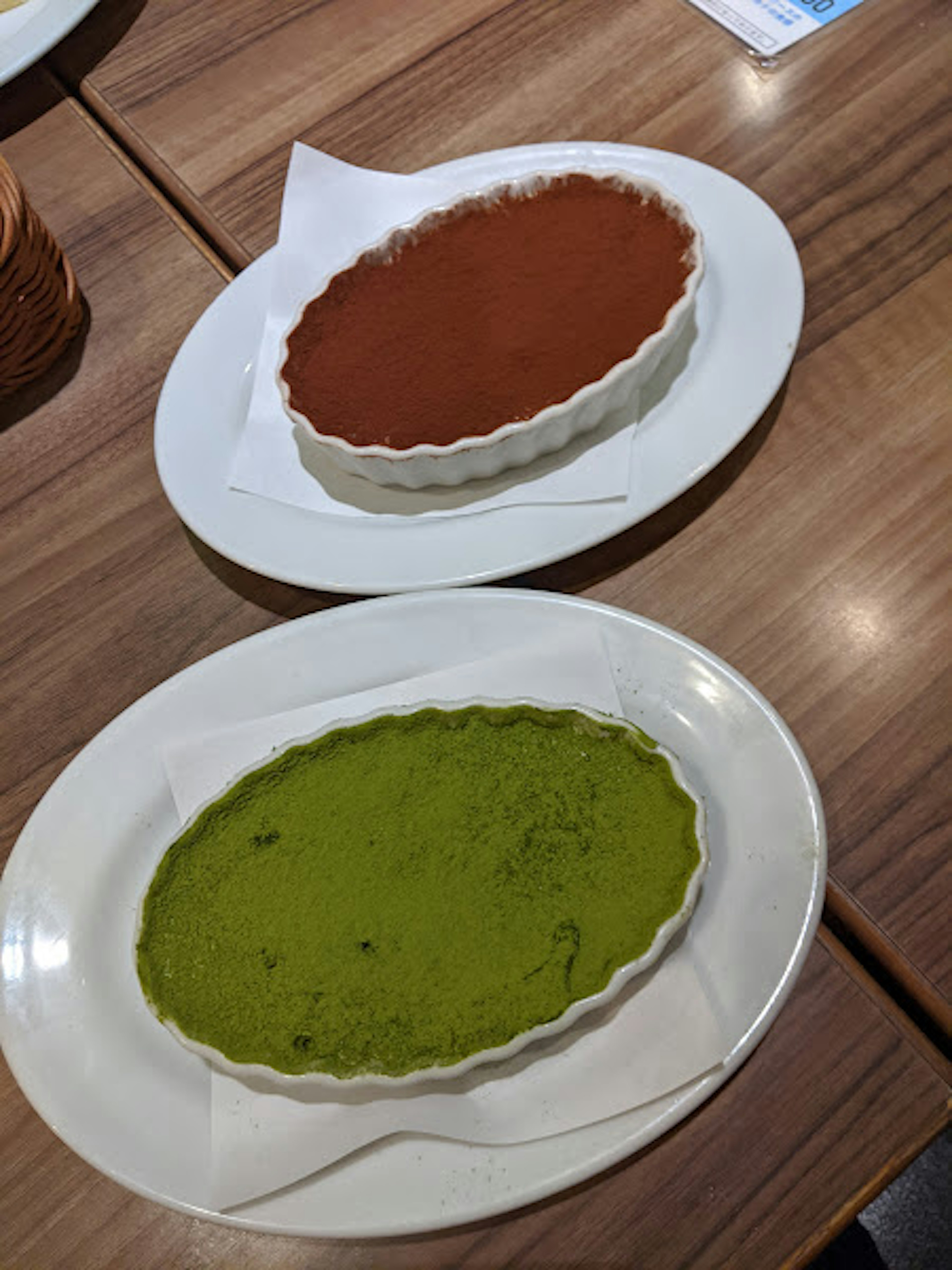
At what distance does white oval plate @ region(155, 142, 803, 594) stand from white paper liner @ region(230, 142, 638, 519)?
0.01 metres

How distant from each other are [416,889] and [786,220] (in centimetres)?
88

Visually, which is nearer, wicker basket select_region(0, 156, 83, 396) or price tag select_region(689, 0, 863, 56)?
wicker basket select_region(0, 156, 83, 396)

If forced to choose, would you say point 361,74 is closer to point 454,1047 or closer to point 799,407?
point 799,407

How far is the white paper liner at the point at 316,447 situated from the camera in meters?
1.11

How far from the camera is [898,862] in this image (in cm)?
90

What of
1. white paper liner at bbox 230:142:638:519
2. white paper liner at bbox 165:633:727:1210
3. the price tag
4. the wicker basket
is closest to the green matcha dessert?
white paper liner at bbox 165:633:727:1210

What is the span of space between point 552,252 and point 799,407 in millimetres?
304

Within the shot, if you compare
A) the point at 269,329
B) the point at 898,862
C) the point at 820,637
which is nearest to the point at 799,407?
the point at 820,637

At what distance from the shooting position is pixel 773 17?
4.78 ft

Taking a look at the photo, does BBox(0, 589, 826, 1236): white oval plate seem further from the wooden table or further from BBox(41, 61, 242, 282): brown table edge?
BBox(41, 61, 242, 282): brown table edge

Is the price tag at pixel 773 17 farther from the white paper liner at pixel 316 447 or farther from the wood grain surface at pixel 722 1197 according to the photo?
the wood grain surface at pixel 722 1197

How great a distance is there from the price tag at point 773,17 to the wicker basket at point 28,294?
0.90 m

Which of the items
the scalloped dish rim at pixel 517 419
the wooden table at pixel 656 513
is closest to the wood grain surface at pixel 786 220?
the wooden table at pixel 656 513

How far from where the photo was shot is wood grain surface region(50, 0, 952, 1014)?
961 mm
